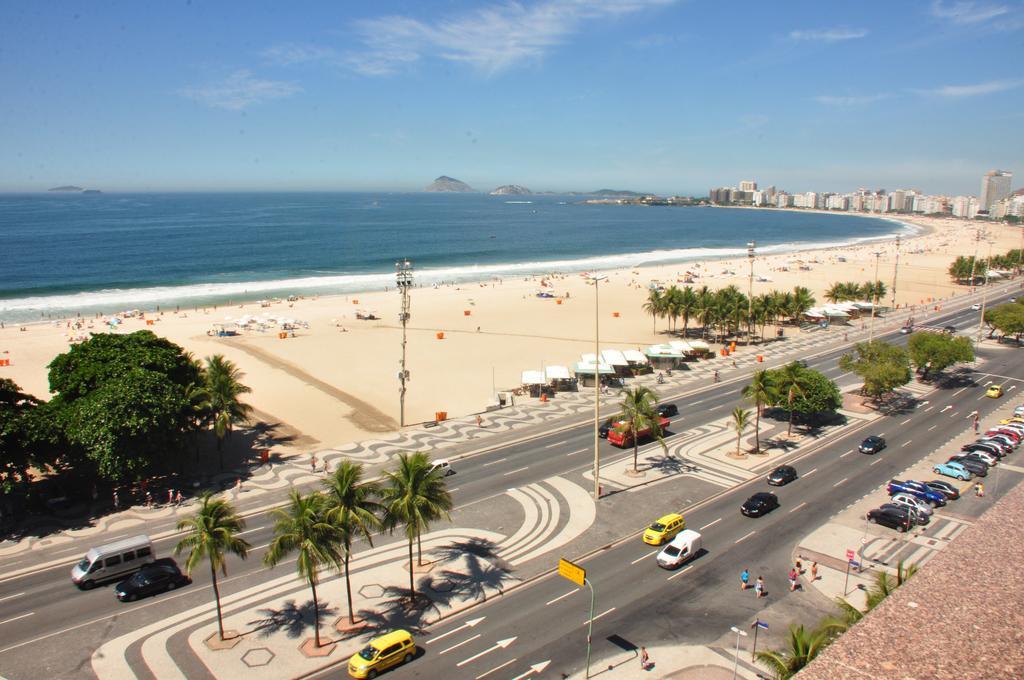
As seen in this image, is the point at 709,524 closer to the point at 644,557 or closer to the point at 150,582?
the point at 644,557

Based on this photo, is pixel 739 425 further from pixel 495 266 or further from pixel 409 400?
pixel 495 266

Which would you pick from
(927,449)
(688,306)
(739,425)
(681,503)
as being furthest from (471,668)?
(688,306)

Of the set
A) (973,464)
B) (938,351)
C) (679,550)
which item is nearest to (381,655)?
(679,550)

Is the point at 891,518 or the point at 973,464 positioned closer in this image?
the point at 891,518

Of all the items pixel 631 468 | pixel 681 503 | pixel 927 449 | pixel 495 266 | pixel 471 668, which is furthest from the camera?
pixel 495 266

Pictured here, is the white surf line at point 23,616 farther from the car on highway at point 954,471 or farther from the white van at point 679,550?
the car on highway at point 954,471

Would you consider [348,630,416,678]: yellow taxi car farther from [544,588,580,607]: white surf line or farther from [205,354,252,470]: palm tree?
[205,354,252,470]: palm tree
